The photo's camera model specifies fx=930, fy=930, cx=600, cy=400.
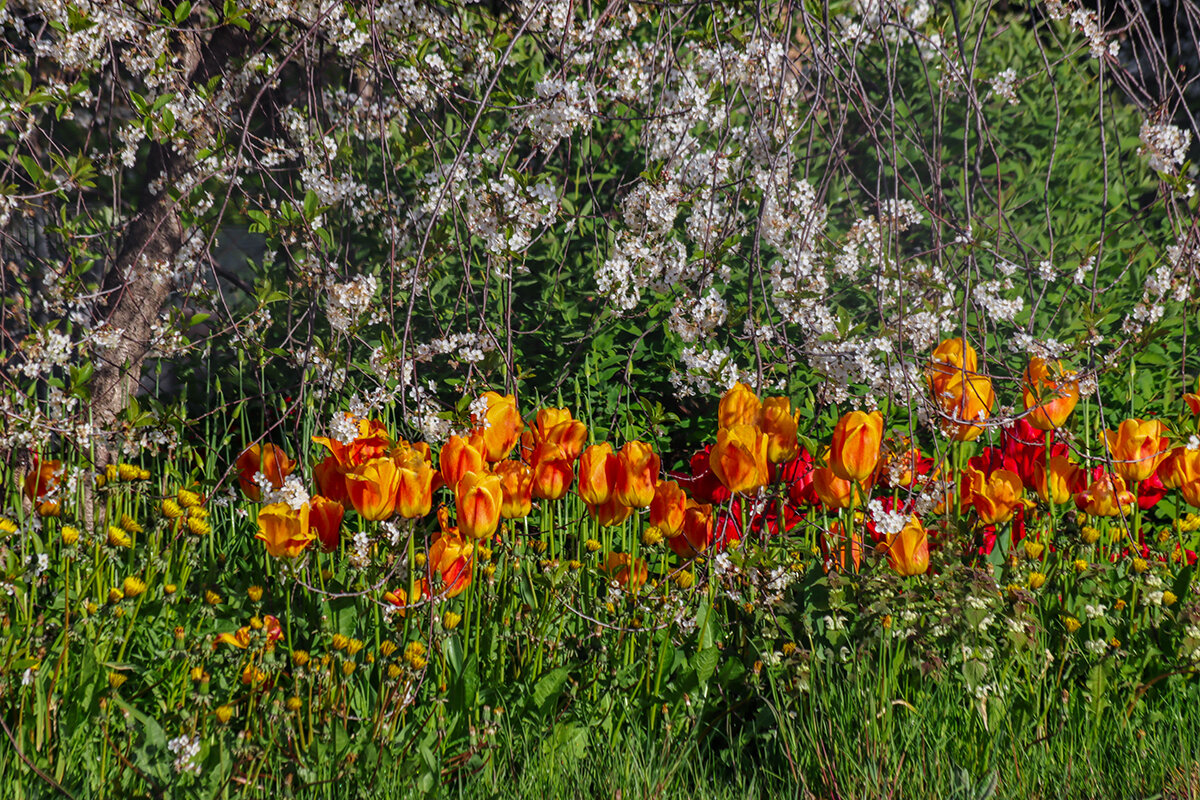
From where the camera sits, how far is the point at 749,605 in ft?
5.85

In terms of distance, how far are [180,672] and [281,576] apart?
25 centimetres

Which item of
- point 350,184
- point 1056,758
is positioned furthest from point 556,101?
point 1056,758

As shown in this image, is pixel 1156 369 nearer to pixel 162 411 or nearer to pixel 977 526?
pixel 977 526

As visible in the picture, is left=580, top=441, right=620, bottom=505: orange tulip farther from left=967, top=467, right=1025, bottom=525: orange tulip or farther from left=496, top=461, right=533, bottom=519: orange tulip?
left=967, top=467, right=1025, bottom=525: orange tulip

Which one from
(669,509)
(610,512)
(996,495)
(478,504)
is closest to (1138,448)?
(996,495)

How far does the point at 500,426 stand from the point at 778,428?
512mm

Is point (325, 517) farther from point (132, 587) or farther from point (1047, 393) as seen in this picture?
point (1047, 393)

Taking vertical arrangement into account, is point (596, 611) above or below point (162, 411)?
below

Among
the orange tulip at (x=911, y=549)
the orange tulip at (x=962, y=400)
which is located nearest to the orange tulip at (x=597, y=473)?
the orange tulip at (x=911, y=549)

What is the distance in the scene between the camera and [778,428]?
67.7 inches

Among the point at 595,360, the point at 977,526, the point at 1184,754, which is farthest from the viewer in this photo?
the point at 595,360

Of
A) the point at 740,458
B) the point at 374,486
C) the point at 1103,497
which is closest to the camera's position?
the point at 374,486

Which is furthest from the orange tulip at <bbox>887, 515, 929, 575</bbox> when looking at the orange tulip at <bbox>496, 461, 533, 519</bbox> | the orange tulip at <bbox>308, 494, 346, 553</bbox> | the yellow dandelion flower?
the yellow dandelion flower

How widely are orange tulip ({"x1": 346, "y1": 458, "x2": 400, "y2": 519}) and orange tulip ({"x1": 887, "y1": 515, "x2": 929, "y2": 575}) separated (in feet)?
2.93
